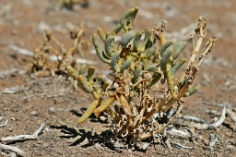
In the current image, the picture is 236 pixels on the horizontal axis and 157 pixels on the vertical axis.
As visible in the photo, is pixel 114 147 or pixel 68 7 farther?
pixel 68 7

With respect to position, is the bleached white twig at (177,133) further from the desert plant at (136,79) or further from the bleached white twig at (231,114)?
the bleached white twig at (231,114)

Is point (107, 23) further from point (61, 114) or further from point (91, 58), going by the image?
point (61, 114)

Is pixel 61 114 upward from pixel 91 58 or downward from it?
downward

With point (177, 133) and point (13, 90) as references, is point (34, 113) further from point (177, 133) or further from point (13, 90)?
point (177, 133)

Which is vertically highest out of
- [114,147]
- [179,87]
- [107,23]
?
[107,23]

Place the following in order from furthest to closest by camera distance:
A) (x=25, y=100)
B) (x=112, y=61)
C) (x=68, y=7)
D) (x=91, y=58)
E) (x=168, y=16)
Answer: (x=168, y=16), (x=68, y=7), (x=91, y=58), (x=25, y=100), (x=112, y=61)

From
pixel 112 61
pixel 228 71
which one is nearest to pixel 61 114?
pixel 112 61

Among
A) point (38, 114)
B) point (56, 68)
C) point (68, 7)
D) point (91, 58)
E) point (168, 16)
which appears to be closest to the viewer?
point (38, 114)

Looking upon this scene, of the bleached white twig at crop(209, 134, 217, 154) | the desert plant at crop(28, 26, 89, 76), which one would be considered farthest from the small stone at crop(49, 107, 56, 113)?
the bleached white twig at crop(209, 134, 217, 154)

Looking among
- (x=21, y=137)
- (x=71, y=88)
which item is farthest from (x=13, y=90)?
(x=21, y=137)
